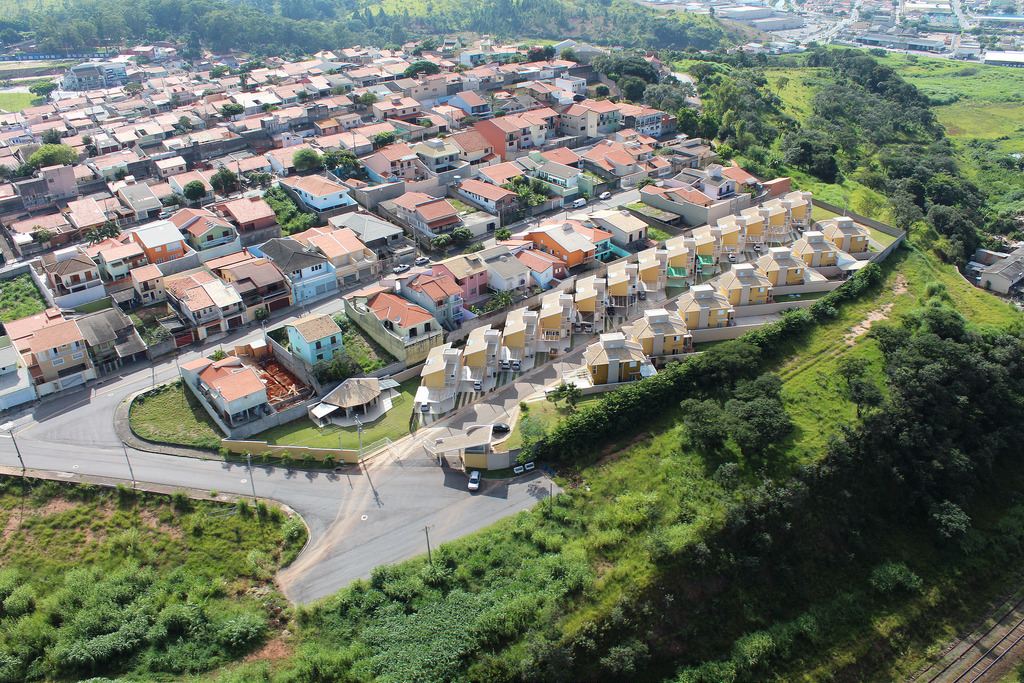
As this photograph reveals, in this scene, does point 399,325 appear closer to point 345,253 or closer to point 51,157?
point 345,253

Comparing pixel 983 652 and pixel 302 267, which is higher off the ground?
pixel 302 267

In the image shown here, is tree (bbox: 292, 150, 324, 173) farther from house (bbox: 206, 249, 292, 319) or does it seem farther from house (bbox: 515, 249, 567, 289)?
house (bbox: 515, 249, 567, 289)

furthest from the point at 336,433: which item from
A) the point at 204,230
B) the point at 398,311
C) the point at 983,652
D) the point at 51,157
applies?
the point at 51,157

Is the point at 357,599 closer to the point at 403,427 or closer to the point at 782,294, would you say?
the point at 403,427

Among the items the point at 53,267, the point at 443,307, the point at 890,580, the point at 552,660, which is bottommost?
the point at 890,580

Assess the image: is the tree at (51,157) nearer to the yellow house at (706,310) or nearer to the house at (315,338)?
the house at (315,338)

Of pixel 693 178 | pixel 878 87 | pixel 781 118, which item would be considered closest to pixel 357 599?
pixel 693 178
